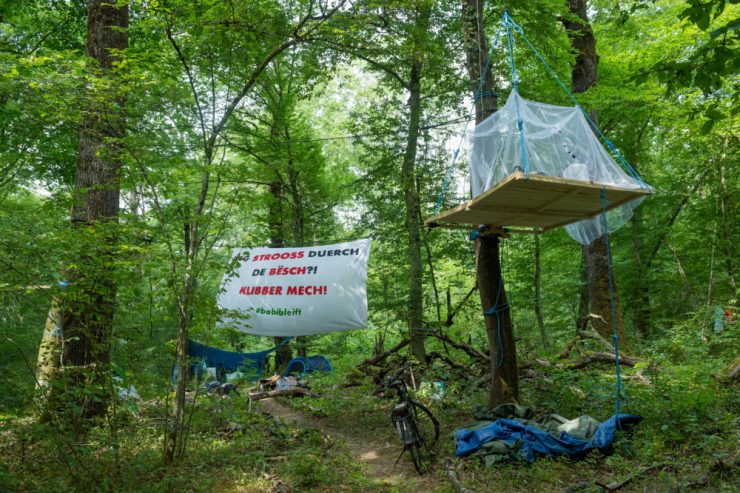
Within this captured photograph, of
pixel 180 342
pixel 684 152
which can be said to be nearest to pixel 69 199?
pixel 180 342

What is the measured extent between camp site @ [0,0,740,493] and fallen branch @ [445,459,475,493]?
0.03 meters

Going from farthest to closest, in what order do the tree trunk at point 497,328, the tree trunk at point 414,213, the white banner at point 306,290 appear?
the white banner at point 306,290
the tree trunk at point 414,213
the tree trunk at point 497,328

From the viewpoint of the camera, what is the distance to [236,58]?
215 inches

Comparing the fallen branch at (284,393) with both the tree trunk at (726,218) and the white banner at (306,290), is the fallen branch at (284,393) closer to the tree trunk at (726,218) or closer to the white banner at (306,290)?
the white banner at (306,290)

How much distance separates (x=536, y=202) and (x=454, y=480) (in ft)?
8.13

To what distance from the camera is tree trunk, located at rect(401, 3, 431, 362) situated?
8.87 metres

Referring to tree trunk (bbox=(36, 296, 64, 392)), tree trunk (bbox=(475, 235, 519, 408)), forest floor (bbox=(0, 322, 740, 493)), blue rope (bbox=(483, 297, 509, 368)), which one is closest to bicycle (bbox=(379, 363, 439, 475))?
forest floor (bbox=(0, 322, 740, 493))

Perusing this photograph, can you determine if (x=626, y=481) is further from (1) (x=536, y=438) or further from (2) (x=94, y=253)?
(2) (x=94, y=253)

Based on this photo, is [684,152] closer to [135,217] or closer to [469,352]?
[469,352]

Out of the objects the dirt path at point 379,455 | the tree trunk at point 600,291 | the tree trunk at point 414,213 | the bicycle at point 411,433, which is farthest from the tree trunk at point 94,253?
the tree trunk at point 600,291

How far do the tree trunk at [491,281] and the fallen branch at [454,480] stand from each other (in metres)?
1.32

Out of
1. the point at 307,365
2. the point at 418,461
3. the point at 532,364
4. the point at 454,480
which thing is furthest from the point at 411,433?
the point at 307,365

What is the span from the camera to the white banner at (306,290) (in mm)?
9391

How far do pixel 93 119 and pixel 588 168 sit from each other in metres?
4.67
